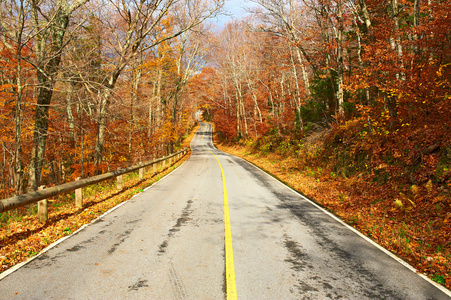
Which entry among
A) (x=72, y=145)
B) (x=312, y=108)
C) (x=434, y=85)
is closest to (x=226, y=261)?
(x=434, y=85)

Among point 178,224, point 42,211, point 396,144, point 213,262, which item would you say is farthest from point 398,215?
point 42,211

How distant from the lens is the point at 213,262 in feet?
13.6

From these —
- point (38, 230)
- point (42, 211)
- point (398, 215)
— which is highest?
point (42, 211)

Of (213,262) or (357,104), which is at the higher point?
(357,104)

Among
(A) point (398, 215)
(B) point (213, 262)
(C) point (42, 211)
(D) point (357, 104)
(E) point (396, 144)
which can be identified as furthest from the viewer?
(D) point (357, 104)

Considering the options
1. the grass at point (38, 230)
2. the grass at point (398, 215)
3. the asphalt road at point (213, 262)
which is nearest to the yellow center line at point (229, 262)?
the asphalt road at point (213, 262)

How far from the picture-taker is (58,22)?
8.75 metres

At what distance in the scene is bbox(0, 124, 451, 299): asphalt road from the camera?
11.0 ft

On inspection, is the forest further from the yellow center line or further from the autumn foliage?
the yellow center line

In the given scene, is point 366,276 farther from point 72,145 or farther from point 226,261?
point 72,145

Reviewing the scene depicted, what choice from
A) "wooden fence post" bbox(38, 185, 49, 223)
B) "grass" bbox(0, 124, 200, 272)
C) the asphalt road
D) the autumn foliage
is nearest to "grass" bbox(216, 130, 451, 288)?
the autumn foliage

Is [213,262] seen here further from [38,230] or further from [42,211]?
[42,211]

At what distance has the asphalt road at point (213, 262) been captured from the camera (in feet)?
11.0

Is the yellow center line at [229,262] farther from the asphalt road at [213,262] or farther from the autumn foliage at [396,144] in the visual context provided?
the autumn foliage at [396,144]
